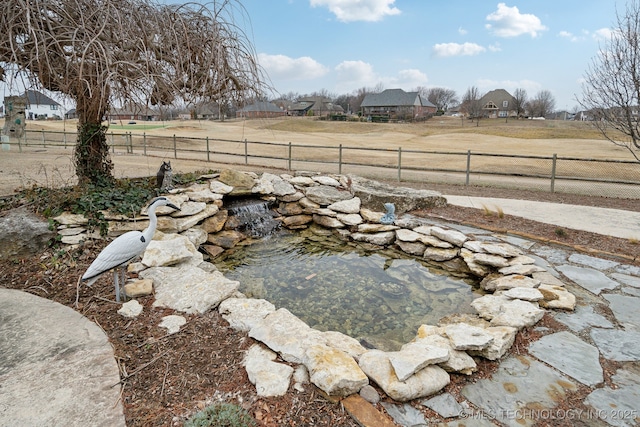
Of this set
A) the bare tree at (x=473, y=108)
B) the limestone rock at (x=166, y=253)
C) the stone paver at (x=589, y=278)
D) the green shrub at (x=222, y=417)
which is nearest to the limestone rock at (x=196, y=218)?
the limestone rock at (x=166, y=253)

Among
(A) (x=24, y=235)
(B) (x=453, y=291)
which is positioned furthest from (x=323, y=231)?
(A) (x=24, y=235)

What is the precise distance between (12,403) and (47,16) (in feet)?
11.3

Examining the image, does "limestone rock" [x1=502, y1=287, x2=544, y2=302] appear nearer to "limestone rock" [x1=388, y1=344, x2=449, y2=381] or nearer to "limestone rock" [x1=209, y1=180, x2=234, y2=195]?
"limestone rock" [x1=388, y1=344, x2=449, y2=381]

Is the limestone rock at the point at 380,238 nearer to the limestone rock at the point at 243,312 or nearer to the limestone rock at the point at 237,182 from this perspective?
the limestone rock at the point at 237,182

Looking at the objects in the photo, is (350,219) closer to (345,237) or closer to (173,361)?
(345,237)

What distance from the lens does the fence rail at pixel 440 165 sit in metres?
9.54

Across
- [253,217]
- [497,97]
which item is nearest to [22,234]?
[253,217]

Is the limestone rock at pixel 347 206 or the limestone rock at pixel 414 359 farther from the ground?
the limestone rock at pixel 347 206

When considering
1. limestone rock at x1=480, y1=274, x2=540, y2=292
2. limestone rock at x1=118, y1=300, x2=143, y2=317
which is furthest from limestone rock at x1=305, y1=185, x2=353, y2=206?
limestone rock at x1=118, y1=300, x2=143, y2=317

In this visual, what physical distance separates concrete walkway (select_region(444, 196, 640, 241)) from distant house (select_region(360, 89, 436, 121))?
45833 mm

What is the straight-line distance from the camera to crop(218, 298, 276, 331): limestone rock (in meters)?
2.68

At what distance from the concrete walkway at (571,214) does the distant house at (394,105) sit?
150 ft

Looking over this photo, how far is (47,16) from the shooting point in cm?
346

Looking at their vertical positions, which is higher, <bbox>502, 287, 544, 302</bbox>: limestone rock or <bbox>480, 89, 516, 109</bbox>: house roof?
<bbox>480, 89, 516, 109</bbox>: house roof
